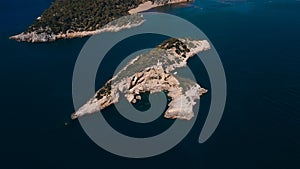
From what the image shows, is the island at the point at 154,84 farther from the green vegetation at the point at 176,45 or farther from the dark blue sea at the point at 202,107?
the dark blue sea at the point at 202,107

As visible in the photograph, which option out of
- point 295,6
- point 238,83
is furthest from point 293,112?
point 295,6

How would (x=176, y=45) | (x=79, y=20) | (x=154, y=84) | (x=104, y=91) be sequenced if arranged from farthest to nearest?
1. (x=79, y=20)
2. (x=176, y=45)
3. (x=154, y=84)
4. (x=104, y=91)

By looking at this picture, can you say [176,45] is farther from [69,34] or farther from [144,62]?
[69,34]

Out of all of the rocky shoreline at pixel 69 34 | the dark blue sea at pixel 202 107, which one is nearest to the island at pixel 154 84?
the dark blue sea at pixel 202 107

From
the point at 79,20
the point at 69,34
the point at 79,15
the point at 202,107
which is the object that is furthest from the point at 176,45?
the point at 79,15

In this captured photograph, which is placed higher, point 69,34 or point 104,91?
point 69,34

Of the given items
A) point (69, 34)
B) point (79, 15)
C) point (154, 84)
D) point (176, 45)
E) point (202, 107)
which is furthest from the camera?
point (79, 15)

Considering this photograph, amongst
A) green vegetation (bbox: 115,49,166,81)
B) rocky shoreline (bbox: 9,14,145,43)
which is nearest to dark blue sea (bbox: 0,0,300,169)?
rocky shoreline (bbox: 9,14,145,43)
